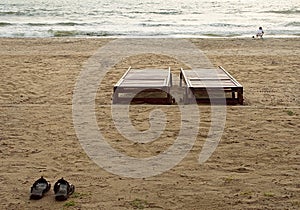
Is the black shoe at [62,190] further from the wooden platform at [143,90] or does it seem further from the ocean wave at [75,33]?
the ocean wave at [75,33]

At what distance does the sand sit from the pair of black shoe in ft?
0.19

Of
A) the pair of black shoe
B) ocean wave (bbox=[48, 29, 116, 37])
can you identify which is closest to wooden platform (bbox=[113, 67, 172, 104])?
the pair of black shoe

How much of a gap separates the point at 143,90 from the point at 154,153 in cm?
284

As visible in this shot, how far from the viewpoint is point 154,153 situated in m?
5.61

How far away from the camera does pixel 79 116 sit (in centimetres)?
728

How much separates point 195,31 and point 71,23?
9049 millimetres

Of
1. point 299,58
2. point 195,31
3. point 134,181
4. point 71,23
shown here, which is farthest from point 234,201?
point 71,23


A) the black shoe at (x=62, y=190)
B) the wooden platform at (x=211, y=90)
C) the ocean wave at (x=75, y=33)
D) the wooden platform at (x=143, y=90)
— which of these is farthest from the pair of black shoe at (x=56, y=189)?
the ocean wave at (x=75, y=33)

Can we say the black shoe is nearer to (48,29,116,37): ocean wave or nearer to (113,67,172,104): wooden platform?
(113,67,172,104): wooden platform

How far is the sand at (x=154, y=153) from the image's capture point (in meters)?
4.32

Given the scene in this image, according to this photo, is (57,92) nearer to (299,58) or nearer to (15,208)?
(15,208)

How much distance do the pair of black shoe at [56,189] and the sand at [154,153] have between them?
59 millimetres

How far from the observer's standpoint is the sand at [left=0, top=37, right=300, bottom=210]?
4.32m

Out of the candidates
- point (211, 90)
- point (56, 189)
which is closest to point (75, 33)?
point (211, 90)
